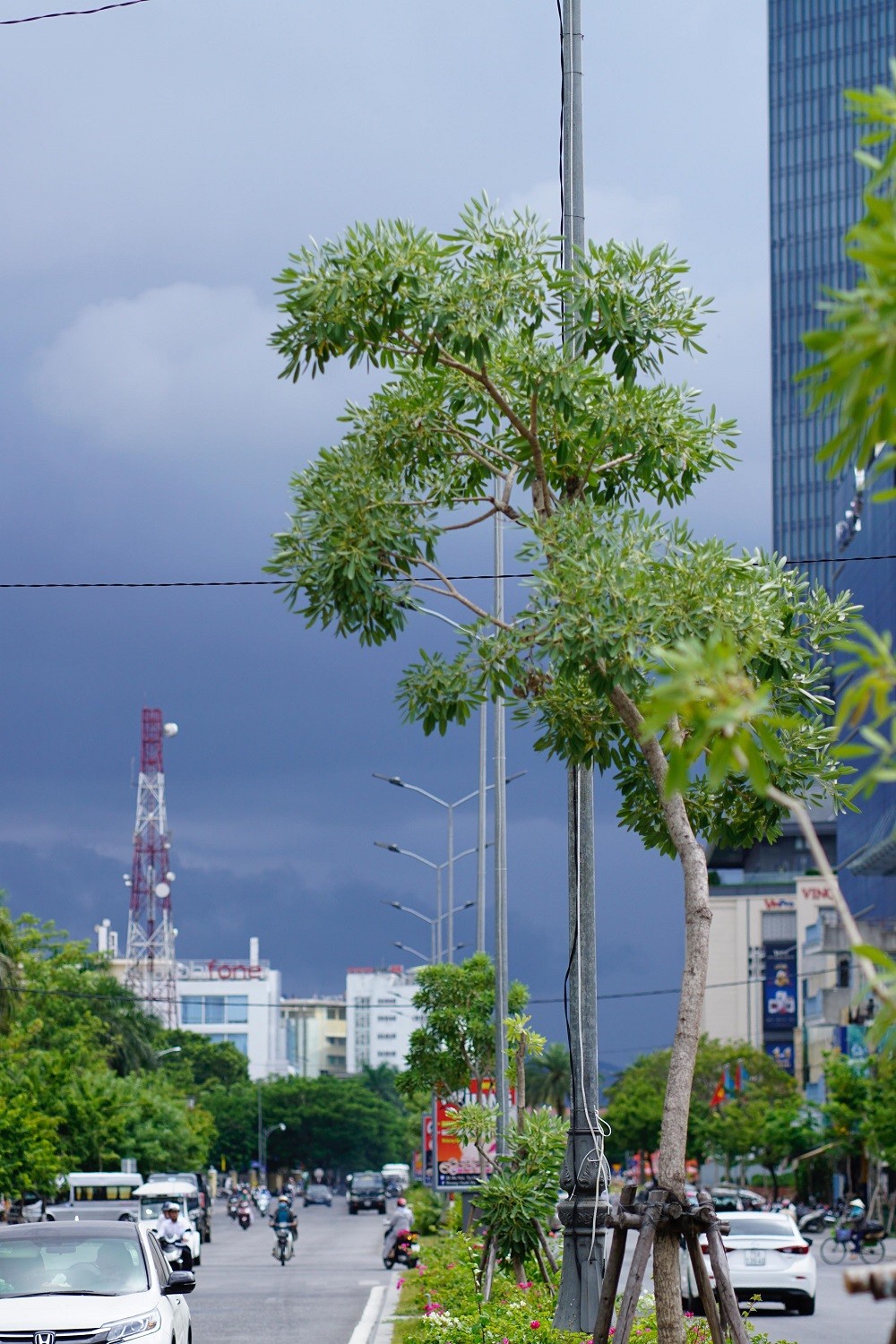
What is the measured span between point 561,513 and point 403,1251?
1085 inches

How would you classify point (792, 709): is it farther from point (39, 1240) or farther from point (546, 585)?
point (39, 1240)

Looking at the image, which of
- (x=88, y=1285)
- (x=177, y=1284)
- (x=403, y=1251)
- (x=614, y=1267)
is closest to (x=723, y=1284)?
(x=614, y=1267)

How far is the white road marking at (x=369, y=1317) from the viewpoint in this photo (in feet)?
64.6

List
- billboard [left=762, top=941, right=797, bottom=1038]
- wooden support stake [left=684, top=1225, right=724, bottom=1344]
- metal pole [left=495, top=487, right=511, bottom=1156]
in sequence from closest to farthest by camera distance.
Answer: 1. wooden support stake [left=684, top=1225, right=724, bottom=1344]
2. metal pole [left=495, top=487, right=511, bottom=1156]
3. billboard [left=762, top=941, right=797, bottom=1038]

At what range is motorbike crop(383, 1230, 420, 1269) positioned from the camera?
33188mm

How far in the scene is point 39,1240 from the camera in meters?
12.6

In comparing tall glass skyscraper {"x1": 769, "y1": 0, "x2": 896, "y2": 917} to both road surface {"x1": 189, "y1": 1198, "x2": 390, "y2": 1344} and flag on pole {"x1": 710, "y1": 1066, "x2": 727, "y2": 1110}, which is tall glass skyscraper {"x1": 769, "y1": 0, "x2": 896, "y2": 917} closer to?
flag on pole {"x1": 710, "y1": 1066, "x2": 727, "y2": 1110}

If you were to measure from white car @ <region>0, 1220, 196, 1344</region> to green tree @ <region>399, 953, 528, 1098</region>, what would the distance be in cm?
2822

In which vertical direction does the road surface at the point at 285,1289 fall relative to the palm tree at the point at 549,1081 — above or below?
above

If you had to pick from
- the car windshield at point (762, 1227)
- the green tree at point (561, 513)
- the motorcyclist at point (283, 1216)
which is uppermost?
the green tree at point (561, 513)

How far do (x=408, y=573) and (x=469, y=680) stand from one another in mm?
757

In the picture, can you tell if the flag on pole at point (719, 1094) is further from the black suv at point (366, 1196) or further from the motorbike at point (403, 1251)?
the motorbike at point (403, 1251)

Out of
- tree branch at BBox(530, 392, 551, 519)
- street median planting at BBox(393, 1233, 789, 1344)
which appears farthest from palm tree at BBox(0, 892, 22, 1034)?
tree branch at BBox(530, 392, 551, 519)

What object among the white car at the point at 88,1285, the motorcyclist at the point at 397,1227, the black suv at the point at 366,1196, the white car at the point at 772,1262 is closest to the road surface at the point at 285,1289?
the motorcyclist at the point at 397,1227
